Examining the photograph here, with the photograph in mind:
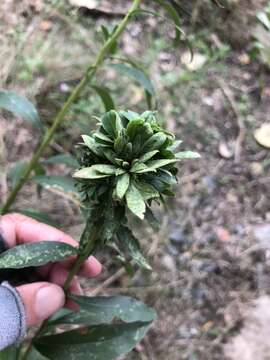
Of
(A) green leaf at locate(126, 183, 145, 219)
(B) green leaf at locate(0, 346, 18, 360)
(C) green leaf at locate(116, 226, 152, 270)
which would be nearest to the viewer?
(A) green leaf at locate(126, 183, 145, 219)

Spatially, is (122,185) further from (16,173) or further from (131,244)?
(16,173)

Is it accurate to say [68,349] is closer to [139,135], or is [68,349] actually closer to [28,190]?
[139,135]

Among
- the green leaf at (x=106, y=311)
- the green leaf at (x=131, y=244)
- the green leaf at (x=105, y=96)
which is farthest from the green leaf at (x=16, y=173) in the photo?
the green leaf at (x=131, y=244)

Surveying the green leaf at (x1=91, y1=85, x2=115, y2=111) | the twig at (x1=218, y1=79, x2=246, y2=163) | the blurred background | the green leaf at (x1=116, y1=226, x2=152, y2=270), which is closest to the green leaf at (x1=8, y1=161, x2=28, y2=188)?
the blurred background

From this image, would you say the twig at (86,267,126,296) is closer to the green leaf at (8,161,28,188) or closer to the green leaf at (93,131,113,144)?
the green leaf at (8,161,28,188)

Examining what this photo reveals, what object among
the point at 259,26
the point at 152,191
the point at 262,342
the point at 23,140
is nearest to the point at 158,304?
the point at 262,342

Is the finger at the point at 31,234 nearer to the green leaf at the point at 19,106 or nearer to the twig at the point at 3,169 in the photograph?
the green leaf at the point at 19,106
